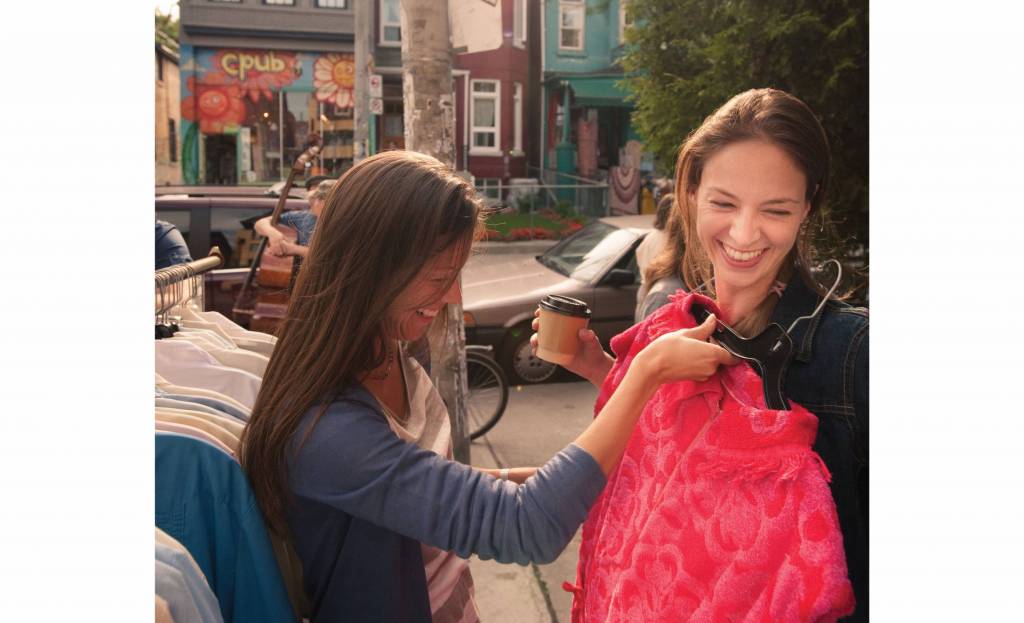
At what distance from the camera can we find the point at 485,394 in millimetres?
6270

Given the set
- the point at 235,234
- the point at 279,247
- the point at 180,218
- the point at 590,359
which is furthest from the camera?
the point at 235,234

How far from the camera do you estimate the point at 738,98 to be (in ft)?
4.99

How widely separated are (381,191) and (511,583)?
10.2 feet

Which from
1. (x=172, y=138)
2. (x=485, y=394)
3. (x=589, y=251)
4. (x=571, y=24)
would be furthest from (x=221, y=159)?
(x=485, y=394)

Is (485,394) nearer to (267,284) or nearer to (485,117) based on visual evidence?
(267,284)

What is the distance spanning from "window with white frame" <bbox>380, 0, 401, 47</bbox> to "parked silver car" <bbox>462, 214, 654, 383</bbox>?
16970mm

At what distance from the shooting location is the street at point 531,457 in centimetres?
397

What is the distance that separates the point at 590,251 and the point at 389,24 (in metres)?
17.3

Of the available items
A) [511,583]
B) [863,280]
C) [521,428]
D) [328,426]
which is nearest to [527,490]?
[328,426]

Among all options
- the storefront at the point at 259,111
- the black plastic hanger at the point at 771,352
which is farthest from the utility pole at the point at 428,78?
the storefront at the point at 259,111

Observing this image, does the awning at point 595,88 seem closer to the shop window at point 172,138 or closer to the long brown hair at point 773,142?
the shop window at point 172,138

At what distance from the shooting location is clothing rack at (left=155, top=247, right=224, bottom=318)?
231 centimetres

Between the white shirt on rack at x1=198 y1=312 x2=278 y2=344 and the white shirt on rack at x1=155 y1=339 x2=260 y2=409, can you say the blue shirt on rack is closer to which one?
the white shirt on rack at x1=155 y1=339 x2=260 y2=409

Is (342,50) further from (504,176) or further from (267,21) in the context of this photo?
(504,176)
